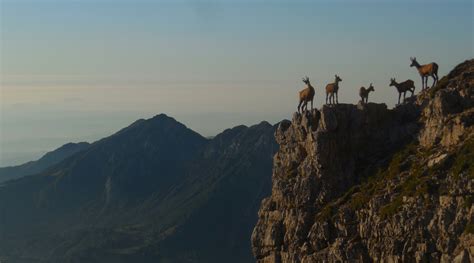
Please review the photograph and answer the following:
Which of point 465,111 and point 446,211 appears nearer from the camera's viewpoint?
point 446,211

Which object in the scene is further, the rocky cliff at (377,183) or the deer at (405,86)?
the deer at (405,86)

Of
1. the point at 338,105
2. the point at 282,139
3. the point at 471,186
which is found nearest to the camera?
the point at 471,186

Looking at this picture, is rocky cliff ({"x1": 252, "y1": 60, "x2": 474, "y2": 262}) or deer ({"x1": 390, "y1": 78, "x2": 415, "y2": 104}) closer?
rocky cliff ({"x1": 252, "y1": 60, "x2": 474, "y2": 262})

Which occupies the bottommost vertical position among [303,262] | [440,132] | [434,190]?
[303,262]

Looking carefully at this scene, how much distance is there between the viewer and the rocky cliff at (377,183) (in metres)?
72.6

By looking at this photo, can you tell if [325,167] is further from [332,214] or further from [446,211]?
[446,211]

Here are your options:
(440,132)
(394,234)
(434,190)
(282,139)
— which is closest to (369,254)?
(394,234)

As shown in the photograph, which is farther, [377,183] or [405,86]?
[405,86]

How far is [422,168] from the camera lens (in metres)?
79.2

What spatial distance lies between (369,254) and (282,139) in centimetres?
2132

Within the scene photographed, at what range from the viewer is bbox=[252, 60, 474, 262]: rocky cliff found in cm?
7262

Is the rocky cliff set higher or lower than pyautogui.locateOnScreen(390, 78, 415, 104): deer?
lower

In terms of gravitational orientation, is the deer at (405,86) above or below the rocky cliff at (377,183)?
above

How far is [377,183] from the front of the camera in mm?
82625
